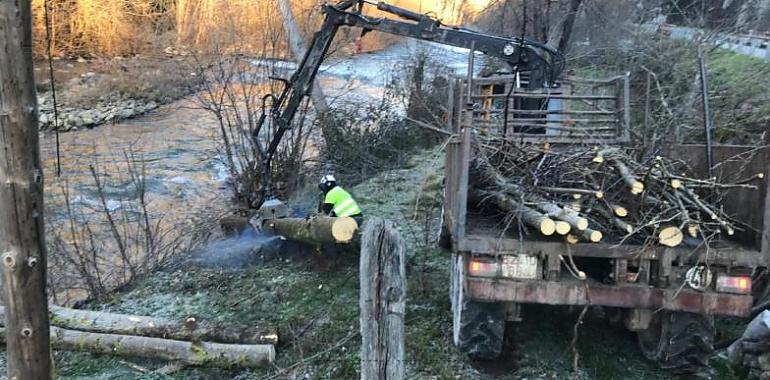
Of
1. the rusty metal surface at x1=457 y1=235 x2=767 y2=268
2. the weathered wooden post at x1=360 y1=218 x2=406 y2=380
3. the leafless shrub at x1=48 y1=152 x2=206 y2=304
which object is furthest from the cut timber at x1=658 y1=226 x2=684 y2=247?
the leafless shrub at x1=48 y1=152 x2=206 y2=304

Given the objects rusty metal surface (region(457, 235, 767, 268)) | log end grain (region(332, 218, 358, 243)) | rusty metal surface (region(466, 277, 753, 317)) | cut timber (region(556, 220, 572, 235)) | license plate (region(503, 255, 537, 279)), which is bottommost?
log end grain (region(332, 218, 358, 243))

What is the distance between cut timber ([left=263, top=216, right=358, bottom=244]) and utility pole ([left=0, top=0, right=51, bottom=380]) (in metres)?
4.53

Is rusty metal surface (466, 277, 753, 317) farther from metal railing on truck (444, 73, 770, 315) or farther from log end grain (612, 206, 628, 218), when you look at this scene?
log end grain (612, 206, 628, 218)

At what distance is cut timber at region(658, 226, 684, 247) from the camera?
4.46 meters

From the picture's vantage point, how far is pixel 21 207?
96.0 inches

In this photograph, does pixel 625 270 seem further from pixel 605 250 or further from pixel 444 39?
pixel 444 39

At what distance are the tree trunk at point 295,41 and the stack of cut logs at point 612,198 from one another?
7.51m

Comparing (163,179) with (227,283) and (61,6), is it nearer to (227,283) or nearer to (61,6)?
(227,283)

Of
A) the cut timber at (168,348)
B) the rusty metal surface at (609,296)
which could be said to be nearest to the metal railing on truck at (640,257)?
the rusty metal surface at (609,296)

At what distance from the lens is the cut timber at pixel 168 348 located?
5438 millimetres

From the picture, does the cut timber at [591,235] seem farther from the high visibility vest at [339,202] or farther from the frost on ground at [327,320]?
the high visibility vest at [339,202]

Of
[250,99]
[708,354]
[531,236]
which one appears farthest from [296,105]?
[708,354]

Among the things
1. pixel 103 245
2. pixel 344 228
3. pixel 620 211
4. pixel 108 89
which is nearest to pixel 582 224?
pixel 620 211

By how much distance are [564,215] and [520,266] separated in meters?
0.49
